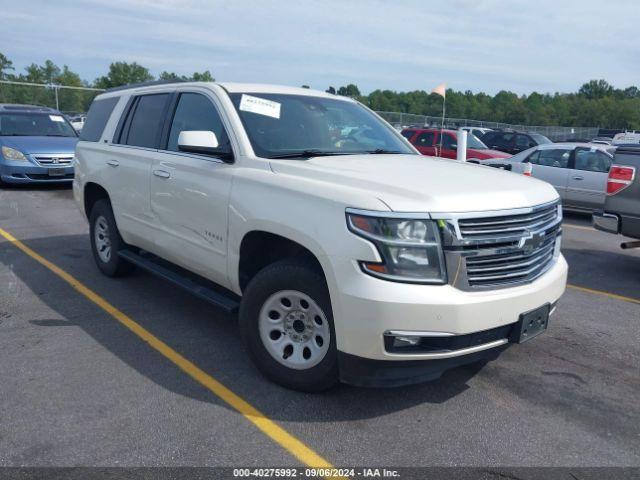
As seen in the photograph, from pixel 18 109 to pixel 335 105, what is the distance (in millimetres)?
11471

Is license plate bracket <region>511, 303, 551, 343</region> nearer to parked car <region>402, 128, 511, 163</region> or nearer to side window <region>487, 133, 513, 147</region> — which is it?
parked car <region>402, 128, 511, 163</region>

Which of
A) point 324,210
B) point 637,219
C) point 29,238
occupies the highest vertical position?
point 324,210

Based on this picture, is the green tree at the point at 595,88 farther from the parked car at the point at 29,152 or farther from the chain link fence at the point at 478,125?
the parked car at the point at 29,152

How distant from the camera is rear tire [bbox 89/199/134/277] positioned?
19.1 feet

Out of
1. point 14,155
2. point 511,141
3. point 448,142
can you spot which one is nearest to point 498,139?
point 511,141

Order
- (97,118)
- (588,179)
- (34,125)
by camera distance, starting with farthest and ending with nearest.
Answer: (34,125)
(588,179)
(97,118)

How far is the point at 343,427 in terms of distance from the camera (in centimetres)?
338

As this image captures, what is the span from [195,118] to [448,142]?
517 inches

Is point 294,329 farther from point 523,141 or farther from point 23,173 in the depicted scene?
point 523,141

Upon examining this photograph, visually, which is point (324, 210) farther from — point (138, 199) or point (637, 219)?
point (637, 219)

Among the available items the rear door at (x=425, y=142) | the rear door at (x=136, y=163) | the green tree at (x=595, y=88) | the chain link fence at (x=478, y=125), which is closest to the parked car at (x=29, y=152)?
the rear door at (x=136, y=163)

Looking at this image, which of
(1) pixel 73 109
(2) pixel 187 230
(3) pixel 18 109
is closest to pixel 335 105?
(2) pixel 187 230

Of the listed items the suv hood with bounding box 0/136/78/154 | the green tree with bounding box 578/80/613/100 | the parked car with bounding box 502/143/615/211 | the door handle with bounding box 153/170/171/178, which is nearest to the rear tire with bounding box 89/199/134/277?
the door handle with bounding box 153/170/171/178

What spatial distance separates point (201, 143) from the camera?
4.02m
